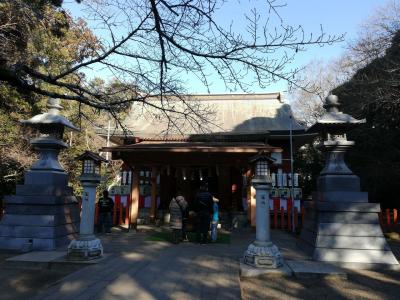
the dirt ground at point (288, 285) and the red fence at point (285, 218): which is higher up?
the red fence at point (285, 218)

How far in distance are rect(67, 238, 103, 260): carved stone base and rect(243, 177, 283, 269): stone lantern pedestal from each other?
337 cm

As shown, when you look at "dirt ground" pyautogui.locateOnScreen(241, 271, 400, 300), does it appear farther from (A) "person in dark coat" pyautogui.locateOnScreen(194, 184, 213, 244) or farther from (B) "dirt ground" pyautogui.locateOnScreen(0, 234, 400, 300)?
(A) "person in dark coat" pyautogui.locateOnScreen(194, 184, 213, 244)

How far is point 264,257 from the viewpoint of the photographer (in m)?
7.23

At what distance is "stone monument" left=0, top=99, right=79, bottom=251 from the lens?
9320 millimetres

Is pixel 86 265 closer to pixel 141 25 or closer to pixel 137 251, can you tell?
pixel 137 251

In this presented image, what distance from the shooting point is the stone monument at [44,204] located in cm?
932

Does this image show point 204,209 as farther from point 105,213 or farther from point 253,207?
point 105,213

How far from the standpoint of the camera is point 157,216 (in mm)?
15898

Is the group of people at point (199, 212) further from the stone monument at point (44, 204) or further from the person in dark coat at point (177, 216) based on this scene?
the stone monument at point (44, 204)

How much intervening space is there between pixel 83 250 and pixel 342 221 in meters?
5.98

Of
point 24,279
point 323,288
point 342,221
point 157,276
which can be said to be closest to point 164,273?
point 157,276

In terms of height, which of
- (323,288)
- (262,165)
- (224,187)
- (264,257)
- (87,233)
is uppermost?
Answer: (262,165)

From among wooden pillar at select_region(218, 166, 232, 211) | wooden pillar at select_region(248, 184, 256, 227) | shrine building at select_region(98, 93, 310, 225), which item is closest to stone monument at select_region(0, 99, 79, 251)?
shrine building at select_region(98, 93, 310, 225)

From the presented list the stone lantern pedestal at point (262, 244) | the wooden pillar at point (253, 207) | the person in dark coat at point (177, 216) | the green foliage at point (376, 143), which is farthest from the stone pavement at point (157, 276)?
the green foliage at point (376, 143)
